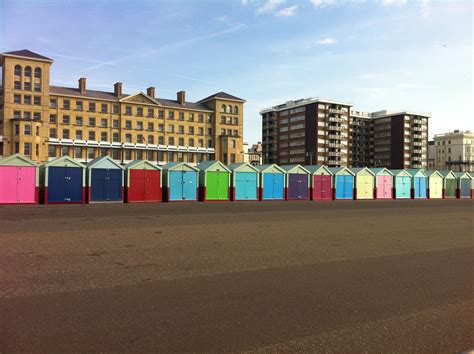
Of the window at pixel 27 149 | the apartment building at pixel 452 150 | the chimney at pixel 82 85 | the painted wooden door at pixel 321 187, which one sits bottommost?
the painted wooden door at pixel 321 187

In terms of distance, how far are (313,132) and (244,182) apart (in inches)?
3428

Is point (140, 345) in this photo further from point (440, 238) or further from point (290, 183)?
point (290, 183)

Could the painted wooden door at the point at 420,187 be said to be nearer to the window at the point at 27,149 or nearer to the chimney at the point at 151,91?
the window at the point at 27,149

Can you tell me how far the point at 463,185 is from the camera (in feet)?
169

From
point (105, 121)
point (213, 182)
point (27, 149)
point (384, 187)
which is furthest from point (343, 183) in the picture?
point (105, 121)

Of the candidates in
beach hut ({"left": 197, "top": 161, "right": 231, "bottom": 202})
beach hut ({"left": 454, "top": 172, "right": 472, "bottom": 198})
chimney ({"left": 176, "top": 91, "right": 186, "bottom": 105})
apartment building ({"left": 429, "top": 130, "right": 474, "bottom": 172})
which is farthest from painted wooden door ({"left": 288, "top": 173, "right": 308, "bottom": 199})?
apartment building ({"left": 429, "top": 130, "right": 474, "bottom": 172})

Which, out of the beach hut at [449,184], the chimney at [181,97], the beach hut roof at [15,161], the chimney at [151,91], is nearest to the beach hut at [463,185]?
the beach hut at [449,184]

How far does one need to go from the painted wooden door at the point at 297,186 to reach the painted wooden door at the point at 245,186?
3570 mm

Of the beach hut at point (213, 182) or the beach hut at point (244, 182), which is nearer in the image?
the beach hut at point (213, 182)

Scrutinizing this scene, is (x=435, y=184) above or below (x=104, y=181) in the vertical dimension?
below

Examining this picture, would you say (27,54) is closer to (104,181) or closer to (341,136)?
(104,181)

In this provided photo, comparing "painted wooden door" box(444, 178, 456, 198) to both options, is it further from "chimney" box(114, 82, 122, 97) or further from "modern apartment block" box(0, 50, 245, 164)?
"chimney" box(114, 82, 122, 97)

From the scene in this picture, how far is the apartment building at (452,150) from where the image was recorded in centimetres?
14388

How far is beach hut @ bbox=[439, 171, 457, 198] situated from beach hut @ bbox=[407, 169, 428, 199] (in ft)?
13.8
